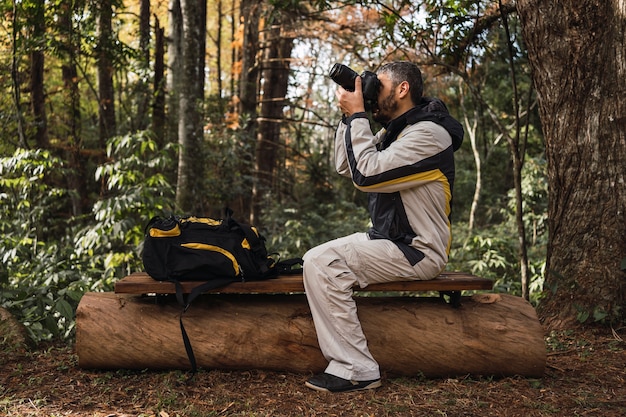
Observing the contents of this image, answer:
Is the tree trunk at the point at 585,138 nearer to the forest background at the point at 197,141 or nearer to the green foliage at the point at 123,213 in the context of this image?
the forest background at the point at 197,141

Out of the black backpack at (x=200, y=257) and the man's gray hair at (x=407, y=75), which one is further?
the man's gray hair at (x=407, y=75)

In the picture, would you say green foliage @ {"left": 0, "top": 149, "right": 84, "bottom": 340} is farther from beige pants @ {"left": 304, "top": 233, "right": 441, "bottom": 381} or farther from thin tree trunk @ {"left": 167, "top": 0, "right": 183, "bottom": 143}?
thin tree trunk @ {"left": 167, "top": 0, "right": 183, "bottom": 143}

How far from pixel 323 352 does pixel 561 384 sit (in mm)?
1442

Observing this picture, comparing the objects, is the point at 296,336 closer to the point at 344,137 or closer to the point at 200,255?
the point at 200,255

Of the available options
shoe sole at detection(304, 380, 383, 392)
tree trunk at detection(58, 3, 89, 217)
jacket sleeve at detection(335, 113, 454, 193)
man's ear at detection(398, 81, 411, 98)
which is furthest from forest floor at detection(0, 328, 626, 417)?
tree trunk at detection(58, 3, 89, 217)

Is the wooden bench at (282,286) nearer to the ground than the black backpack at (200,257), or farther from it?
nearer to the ground

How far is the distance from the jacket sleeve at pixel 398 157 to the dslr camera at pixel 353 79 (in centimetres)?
19

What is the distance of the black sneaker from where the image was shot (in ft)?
10.8

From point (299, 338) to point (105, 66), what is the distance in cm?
803

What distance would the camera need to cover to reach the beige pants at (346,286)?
3371 mm

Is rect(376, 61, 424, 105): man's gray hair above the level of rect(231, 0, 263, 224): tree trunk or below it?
below

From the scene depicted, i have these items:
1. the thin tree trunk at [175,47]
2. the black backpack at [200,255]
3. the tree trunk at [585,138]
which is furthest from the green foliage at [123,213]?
the tree trunk at [585,138]

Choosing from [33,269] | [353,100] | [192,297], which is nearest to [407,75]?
[353,100]

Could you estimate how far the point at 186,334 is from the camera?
3566 millimetres
